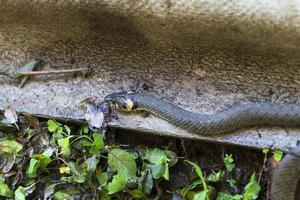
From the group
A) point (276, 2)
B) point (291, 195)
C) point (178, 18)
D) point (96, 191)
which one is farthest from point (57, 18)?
point (291, 195)

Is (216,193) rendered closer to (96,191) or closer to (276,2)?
(96,191)

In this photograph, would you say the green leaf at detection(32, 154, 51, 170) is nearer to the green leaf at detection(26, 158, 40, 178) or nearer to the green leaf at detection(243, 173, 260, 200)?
the green leaf at detection(26, 158, 40, 178)

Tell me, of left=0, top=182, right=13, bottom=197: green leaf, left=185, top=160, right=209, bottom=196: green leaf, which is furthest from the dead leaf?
left=185, top=160, right=209, bottom=196: green leaf

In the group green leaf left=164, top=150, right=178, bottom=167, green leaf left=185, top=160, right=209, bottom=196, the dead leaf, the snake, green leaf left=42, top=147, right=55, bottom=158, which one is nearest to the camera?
the snake

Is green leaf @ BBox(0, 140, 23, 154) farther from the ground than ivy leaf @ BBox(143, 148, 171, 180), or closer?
closer

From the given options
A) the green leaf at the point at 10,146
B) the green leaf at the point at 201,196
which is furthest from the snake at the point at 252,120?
the green leaf at the point at 10,146

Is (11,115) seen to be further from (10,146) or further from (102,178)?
(102,178)
